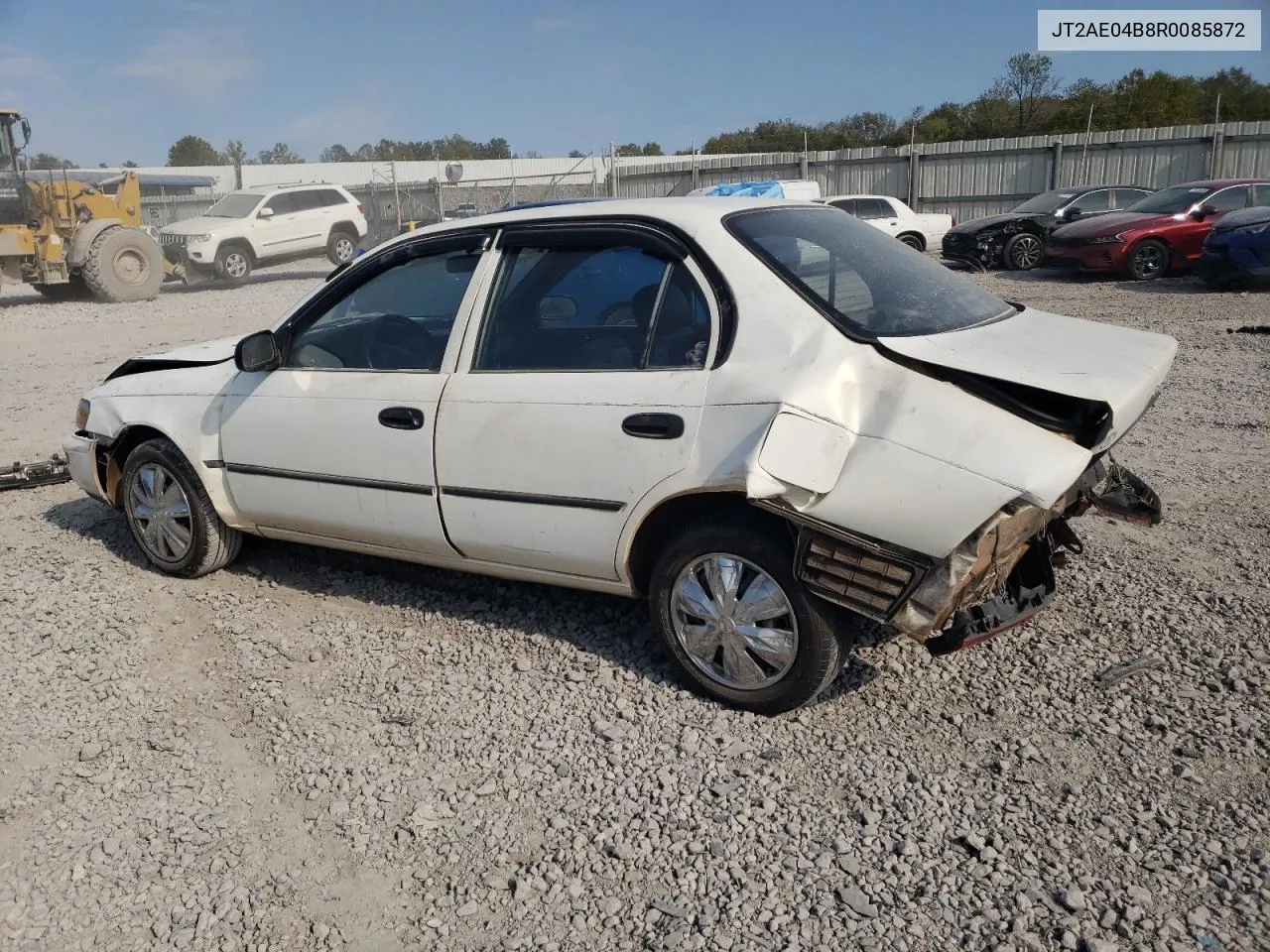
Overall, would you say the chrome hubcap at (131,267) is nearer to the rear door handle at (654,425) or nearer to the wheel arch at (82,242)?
the wheel arch at (82,242)

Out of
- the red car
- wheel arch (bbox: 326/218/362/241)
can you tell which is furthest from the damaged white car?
wheel arch (bbox: 326/218/362/241)

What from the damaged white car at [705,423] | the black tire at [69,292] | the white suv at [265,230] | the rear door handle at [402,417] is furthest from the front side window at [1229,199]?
the black tire at [69,292]

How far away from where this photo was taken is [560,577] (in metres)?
3.79

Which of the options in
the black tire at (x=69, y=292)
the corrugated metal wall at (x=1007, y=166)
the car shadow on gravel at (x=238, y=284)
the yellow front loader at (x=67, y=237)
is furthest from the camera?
the corrugated metal wall at (x=1007, y=166)

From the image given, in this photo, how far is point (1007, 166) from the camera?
25.3m

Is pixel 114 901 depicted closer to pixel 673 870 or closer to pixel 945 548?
pixel 673 870

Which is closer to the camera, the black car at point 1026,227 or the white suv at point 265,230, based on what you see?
the black car at point 1026,227

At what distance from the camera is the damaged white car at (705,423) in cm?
300

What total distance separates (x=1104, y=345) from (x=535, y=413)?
1.97 m

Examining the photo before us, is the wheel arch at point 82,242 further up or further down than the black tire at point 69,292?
further up

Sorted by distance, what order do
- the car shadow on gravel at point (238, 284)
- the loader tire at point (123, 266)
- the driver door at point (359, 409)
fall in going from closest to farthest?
1. the driver door at point (359, 409)
2. the loader tire at point (123, 266)
3. the car shadow on gravel at point (238, 284)

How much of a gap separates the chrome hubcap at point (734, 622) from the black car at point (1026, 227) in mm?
15842

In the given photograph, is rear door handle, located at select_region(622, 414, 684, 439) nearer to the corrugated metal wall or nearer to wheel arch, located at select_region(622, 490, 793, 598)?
wheel arch, located at select_region(622, 490, 793, 598)

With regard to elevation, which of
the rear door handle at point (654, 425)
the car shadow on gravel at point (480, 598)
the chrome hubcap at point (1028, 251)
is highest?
the chrome hubcap at point (1028, 251)
